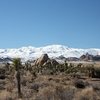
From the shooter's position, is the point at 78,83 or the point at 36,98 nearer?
the point at 36,98

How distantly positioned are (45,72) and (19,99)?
36153 millimetres

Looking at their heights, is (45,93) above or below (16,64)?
below

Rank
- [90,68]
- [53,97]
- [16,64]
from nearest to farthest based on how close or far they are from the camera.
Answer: [53,97] → [16,64] → [90,68]

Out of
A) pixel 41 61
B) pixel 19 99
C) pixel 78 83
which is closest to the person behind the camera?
pixel 19 99

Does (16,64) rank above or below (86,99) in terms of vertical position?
above

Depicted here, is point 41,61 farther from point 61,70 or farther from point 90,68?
point 90,68

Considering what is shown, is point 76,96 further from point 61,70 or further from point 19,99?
point 61,70

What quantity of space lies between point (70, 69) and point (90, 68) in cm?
511

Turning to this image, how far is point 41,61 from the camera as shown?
8288 cm

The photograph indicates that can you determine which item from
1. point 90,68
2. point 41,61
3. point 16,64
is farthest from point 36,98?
point 41,61

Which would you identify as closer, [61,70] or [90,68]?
[90,68]

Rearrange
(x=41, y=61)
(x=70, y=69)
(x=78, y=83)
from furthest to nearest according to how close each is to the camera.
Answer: (x=41, y=61)
(x=70, y=69)
(x=78, y=83)

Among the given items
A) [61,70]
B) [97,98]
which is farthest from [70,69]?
[97,98]

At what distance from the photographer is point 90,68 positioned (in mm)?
55219
